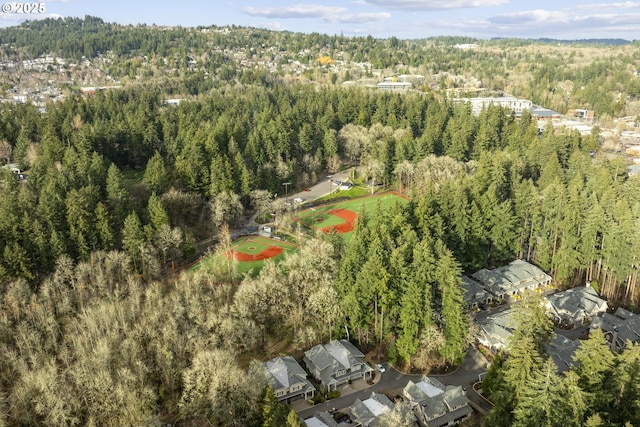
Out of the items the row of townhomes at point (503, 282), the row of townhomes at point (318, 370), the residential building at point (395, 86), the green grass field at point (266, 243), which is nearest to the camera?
the row of townhomes at point (318, 370)

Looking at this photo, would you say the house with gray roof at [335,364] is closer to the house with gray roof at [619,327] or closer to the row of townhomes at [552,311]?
the row of townhomes at [552,311]

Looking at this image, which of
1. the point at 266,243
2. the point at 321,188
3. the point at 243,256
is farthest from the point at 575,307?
the point at 321,188

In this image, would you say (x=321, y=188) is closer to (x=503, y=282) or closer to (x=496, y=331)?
(x=503, y=282)

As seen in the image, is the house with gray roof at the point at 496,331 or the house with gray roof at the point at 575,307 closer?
the house with gray roof at the point at 496,331

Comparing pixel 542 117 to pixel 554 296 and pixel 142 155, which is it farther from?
pixel 142 155

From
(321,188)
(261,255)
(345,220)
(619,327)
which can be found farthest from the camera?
(321,188)

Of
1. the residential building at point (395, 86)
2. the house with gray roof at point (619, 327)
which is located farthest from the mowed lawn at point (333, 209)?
the residential building at point (395, 86)
